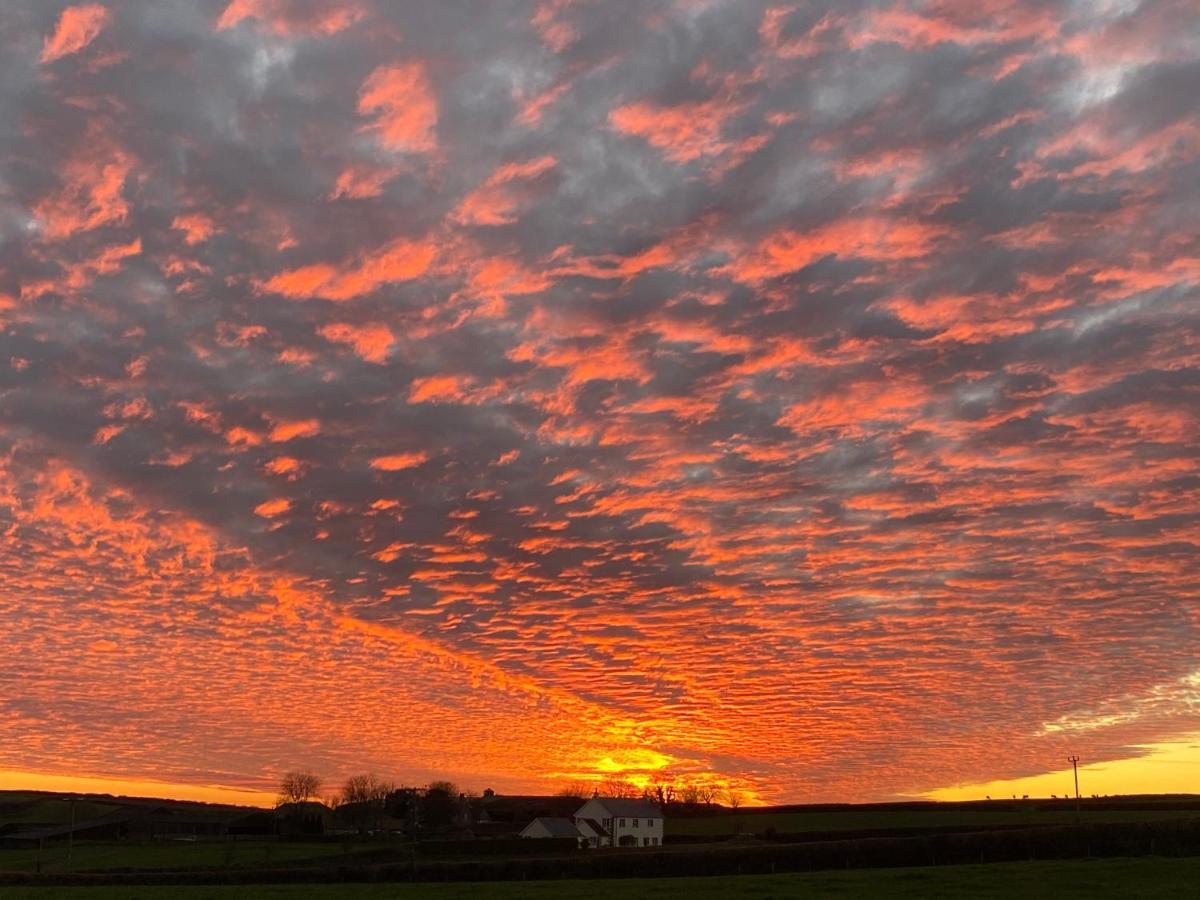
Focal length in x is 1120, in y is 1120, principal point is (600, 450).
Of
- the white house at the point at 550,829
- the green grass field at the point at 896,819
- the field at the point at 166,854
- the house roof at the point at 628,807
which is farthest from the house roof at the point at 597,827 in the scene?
the field at the point at 166,854

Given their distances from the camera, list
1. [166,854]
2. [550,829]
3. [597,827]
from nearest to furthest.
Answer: [166,854] → [550,829] → [597,827]

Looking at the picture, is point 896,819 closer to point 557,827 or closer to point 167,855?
point 557,827

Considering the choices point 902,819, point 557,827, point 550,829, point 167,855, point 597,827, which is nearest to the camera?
point 167,855

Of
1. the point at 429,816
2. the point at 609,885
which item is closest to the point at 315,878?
the point at 609,885

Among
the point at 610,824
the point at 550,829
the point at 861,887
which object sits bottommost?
the point at 861,887

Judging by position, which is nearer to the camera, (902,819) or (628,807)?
(902,819)

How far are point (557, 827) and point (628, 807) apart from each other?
12.8 metres

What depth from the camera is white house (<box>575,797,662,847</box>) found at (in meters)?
180

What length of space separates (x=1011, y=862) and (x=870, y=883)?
1636 centimetres

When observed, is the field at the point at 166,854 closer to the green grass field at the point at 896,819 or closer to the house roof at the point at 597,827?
the house roof at the point at 597,827

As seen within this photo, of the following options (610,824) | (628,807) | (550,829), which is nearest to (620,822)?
(610,824)

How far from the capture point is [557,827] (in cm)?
18238

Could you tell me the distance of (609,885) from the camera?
75.2 meters

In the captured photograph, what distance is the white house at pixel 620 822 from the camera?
7087 inches
